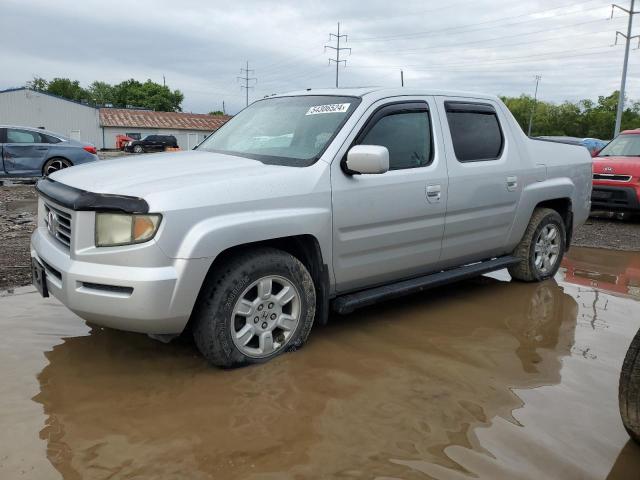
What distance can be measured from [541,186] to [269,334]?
317cm

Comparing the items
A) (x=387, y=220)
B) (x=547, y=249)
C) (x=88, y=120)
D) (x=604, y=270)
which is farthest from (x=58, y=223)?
(x=88, y=120)

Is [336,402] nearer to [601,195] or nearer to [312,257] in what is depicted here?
[312,257]

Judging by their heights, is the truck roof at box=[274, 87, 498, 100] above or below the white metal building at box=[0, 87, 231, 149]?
below

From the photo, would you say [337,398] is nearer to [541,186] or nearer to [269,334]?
[269,334]

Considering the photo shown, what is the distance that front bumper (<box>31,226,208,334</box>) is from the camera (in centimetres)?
297

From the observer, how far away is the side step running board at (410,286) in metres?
3.83

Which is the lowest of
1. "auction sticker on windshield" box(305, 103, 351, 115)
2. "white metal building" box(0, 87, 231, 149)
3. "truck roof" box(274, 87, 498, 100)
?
"auction sticker on windshield" box(305, 103, 351, 115)

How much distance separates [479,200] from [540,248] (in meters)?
1.36

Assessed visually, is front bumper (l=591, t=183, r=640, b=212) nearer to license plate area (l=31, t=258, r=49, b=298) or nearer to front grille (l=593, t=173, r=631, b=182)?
front grille (l=593, t=173, r=631, b=182)

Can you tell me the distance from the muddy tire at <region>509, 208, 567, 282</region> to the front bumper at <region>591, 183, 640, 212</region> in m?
4.59

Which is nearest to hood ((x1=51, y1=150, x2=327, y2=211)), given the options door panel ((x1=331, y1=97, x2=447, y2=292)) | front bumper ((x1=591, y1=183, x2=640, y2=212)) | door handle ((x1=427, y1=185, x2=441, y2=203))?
door panel ((x1=331, y1=97, x2=447, y2=292))

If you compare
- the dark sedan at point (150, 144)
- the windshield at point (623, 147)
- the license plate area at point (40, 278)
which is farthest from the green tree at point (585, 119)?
the license plate area at point (40, 278)

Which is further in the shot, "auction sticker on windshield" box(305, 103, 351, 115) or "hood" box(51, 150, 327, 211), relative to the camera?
"auction sticker on windshield" box(305, 103, 351, 115)

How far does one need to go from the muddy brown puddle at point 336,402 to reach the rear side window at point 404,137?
1.27m
